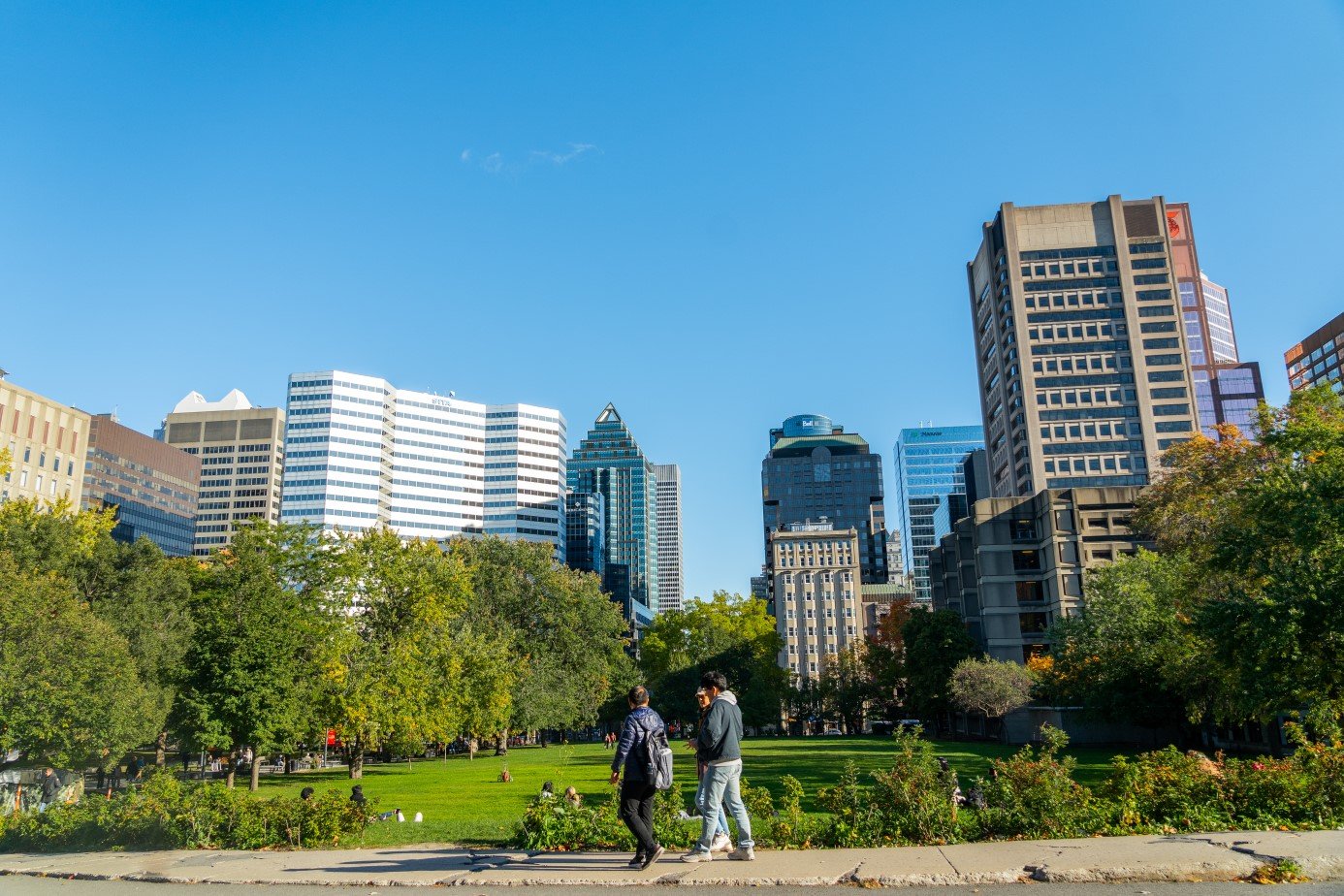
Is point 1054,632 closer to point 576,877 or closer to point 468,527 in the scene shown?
point 576,877

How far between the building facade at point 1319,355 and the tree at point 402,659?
18113 centimetres

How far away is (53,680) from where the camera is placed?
27.5 metres

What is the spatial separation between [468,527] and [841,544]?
81.2 m

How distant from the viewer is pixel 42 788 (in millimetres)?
23984

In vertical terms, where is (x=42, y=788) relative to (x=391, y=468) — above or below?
below

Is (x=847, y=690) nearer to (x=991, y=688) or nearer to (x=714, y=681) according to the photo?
(x=991, y=688)

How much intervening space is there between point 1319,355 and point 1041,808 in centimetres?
21810

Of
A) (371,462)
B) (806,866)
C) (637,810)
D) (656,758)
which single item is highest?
(371,462)

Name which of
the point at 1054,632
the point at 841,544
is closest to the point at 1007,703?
the point at 1054,632

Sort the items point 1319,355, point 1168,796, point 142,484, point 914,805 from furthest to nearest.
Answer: point 1319,355, point 142,484, point 1168,796, point 914,805

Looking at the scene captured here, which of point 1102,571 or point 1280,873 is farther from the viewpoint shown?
point 1102,571

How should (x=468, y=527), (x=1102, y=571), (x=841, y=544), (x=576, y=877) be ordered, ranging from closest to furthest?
1. (x=576, y=877)
2. (x=1102, y=571)
3. (x=841, y=544)
4. (x=468, y=527)

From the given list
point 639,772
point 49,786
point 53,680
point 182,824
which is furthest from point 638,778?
point 53,680

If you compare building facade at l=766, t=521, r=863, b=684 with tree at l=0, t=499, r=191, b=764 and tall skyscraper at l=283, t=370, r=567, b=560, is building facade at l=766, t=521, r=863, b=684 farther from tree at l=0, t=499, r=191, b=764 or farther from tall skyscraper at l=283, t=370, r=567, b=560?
tree at l=0, t=499, r=191, b=764
